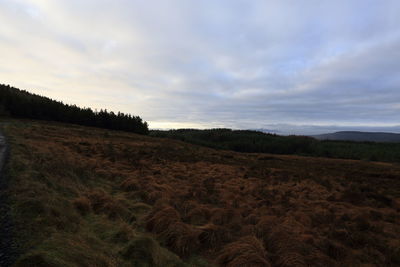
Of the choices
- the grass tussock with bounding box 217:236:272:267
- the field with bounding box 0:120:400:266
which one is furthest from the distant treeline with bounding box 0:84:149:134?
the grass tussock with bounding box 217:236:272:267

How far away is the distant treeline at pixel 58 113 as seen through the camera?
53.5 m

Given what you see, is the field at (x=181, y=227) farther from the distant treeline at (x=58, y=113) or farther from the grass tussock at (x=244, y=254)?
the distant treeline at (x=58, y=113)

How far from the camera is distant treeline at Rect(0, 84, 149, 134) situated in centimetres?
5347

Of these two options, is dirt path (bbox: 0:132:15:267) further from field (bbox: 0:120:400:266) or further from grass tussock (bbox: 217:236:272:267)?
grass tussock (bbox: 217:236:272:267)

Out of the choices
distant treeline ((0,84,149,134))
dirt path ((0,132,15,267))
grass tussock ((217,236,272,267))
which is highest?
distant treeline ((0,84,149,134))

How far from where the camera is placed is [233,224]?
20.0ft

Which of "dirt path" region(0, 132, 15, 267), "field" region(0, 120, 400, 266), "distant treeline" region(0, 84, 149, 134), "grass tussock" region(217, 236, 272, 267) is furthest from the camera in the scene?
"distant treeline" region(0, 84, 149, 134)

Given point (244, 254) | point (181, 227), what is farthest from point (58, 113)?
point (244, 254)

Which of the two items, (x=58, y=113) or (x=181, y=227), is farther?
(x=58, y=113)

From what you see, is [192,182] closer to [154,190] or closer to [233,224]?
[154,190]

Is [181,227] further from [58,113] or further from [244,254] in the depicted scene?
[58,113]

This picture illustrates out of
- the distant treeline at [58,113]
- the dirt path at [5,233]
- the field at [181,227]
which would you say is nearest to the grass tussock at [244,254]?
the field at [181,227]

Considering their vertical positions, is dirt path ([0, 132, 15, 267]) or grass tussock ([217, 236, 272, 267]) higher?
dirt path ([0, 132, 15, 267])

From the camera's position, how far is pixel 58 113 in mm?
58250
